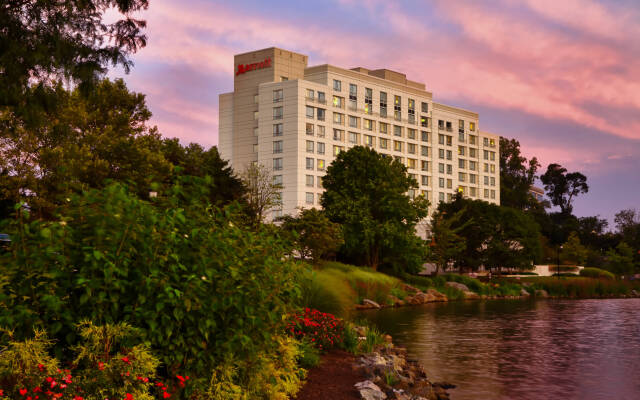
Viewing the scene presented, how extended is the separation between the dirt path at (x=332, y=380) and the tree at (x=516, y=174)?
13847cm

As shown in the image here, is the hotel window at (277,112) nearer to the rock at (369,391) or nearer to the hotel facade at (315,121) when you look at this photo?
the hotel facade at (315,121)

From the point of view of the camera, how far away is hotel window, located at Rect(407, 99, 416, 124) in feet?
405

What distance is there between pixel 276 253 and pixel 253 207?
46600 mm

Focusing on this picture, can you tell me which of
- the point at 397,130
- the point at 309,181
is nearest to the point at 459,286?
the point at 309,181

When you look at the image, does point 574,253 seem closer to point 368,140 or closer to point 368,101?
point 368,140

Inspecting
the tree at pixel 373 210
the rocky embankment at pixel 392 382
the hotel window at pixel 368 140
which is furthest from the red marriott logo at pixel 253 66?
the rocky embankment at pixel 392 382

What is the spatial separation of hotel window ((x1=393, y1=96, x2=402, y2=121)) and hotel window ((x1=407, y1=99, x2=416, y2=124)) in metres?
2.59

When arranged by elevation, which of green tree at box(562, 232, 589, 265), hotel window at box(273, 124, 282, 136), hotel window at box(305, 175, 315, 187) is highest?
hotel window at box(273, 124, 282, 136)

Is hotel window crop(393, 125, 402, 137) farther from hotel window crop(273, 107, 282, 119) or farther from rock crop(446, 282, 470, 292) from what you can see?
rock crop(446, 282, 470, 292)

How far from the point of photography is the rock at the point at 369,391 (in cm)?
1145

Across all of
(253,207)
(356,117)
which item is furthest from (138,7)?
(356,117)

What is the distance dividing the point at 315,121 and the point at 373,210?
154ft

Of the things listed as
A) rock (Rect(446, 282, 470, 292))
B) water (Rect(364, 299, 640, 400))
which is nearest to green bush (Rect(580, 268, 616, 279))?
rock (Rect(446, 282, 470, 292))

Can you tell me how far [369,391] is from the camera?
11.6m
